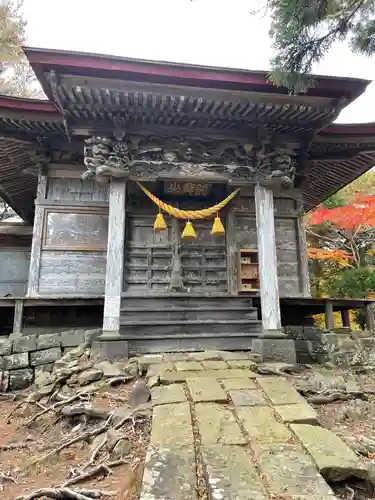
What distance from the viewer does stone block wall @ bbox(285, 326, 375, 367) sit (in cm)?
546

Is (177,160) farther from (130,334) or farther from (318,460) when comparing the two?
(318,460)

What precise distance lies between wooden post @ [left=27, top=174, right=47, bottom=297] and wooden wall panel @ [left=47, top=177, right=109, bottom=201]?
6.5 inches

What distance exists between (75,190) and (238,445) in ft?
23.3

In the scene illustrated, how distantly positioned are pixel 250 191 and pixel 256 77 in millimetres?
3401

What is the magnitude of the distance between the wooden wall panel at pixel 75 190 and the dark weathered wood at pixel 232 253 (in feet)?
10.4

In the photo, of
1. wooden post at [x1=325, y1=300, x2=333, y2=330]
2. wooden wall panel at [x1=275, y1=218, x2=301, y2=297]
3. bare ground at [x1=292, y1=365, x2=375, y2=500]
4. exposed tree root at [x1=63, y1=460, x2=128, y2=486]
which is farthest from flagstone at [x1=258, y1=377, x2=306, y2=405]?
wooden wall panel at [x1=275, y1=218, x2=301, y2=297]

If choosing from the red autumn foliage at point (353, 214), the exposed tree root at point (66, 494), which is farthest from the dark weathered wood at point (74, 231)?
the red autumn foliage at point (353, 214)

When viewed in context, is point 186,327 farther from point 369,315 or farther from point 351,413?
point 369,315

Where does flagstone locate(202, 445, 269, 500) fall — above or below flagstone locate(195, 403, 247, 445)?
below

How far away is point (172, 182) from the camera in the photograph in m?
6.61

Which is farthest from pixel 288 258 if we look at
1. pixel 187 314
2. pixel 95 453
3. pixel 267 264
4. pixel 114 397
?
pixel 95 453

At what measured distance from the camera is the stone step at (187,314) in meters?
6.53

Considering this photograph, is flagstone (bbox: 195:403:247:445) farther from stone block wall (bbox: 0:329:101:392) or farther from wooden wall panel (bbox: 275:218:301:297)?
wooden wall panel (bbox: 275:218:301:297)

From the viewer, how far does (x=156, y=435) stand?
8.58ft
